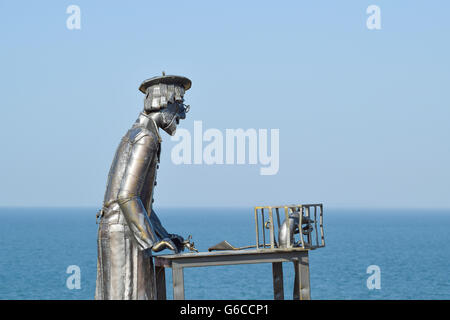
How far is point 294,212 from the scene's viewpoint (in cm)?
1198

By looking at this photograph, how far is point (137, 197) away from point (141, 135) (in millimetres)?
763

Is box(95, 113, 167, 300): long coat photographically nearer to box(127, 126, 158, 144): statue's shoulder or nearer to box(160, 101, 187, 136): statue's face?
box(127, 126, 158, 144): statue's shoulder

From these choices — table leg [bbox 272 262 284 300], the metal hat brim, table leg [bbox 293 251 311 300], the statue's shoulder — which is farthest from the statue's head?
table leg [bbox 272 262 284 300]

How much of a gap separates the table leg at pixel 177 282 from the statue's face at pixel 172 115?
5.86 feet

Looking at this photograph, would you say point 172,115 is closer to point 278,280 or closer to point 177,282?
point 177,282

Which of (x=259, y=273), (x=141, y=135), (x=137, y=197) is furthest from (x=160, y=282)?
(x=259, y=273)

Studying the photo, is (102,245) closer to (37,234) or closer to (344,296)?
(344,296)

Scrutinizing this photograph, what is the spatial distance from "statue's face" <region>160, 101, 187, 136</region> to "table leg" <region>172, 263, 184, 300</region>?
5.86 ft

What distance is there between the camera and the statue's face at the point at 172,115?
37.9ft

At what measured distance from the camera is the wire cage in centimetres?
1148

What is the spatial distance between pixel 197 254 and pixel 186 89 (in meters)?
2.22

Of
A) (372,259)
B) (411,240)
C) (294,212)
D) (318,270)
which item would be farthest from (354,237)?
(294,212)

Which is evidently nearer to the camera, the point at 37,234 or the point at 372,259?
the point at 372,259
